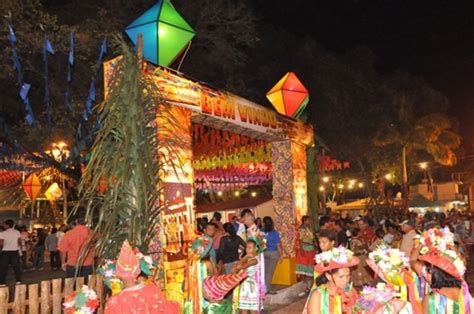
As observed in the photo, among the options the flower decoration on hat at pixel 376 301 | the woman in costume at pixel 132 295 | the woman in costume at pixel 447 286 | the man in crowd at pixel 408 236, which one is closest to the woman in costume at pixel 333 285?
the flower decoration on hat at pixel 376 301

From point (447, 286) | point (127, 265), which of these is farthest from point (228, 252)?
point (447, 286)

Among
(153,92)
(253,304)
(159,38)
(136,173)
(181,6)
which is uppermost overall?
(181,6)

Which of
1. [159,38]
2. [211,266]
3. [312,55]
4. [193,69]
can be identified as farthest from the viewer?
[312,55]

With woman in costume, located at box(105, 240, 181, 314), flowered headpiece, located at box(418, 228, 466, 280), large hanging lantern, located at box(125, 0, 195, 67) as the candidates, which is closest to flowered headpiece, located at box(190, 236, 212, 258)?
woman in costume, located at box(105, 240, 181, 314)

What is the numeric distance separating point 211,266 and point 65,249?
347 centimetres

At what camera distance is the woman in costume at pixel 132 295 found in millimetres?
3994

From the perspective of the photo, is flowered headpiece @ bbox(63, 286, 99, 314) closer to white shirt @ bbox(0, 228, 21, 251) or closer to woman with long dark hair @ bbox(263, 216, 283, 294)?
woman with long dark hair @ bbox(263, 216, 283, 294)

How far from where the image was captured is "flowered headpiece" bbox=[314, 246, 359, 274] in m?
4.21

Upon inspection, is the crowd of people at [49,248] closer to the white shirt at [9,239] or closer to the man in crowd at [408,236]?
the white shirt at [9,239]

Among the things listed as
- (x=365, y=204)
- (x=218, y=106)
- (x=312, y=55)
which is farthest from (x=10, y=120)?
(x=365, y=204)

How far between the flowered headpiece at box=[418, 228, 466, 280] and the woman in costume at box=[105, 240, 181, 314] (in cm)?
210

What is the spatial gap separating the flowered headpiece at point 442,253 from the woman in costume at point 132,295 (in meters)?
2.10

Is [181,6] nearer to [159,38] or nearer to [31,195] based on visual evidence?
[31,195]

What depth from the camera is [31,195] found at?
17.7 meters
